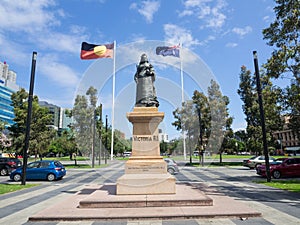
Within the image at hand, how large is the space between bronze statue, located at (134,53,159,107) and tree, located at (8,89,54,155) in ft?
75.2

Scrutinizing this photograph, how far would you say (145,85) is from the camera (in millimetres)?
11141

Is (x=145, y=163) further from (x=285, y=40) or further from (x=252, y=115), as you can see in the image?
(x=252, y=115)

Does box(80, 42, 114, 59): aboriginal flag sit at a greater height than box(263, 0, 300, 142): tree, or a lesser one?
greater

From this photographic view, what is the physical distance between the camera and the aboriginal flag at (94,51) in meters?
24.6

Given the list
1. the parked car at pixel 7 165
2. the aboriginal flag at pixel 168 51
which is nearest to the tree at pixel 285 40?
the aboriginal flag at pixel 168 51

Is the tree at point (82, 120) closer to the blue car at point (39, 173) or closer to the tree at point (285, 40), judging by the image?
the blue car at point (39, 173)

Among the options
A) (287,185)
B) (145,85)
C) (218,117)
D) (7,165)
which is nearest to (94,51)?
(7,165)

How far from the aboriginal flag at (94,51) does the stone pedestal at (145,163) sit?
16449mm

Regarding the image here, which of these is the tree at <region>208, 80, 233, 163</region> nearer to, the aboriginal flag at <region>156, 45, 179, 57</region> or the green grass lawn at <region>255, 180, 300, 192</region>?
the aboriginal flag at <region>156, 45, 179, 57</region>

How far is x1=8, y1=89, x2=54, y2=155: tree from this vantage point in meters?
28.8

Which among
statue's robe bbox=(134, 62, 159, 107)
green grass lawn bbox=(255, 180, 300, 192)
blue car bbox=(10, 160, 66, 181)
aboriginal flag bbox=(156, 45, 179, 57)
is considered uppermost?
aboriginal flag bbox=(156, 45, 179, 57)

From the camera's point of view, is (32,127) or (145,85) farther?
(32,127)

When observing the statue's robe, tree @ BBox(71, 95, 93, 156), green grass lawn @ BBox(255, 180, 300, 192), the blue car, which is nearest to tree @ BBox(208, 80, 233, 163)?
tree @ BBox(71, 95, 93, 156)

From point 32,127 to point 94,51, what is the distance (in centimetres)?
1303
